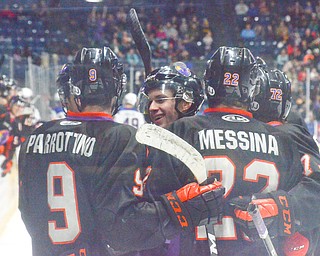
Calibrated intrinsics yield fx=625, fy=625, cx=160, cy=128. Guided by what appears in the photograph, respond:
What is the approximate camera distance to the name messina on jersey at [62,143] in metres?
1.62

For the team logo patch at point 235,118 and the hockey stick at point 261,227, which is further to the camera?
the team logo patch at point 235,118

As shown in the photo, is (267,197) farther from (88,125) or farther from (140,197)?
(88,125)

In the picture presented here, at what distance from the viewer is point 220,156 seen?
1.61m

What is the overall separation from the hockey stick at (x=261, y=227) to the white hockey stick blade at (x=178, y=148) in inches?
5.5

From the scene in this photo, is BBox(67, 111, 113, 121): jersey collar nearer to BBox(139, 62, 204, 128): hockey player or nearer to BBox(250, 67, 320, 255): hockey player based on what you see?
BBox(139, 62, 204, 128): hockey player

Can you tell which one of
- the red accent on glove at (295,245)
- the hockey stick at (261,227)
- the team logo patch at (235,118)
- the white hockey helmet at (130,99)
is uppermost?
the white hockey helmet at (130,99)

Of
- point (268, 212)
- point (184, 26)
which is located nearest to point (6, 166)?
point (184, 26)

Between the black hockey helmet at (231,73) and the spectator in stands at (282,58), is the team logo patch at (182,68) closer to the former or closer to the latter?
the black hockey helmet at (231,73)

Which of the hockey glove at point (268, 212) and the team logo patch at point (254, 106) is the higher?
the team logo patch at point (254, 106)

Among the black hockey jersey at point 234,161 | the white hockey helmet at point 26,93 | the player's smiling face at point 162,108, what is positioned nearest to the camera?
the black hockey jersey at point 234,161

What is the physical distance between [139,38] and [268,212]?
22.4 inches

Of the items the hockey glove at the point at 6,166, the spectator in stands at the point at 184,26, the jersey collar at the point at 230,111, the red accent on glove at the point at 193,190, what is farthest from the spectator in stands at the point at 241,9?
the hockey glove at the point at 6,166

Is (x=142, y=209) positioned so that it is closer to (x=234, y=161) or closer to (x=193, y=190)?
(x=193, y=190)

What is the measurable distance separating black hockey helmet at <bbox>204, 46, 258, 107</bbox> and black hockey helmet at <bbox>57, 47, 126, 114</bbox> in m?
0.25
